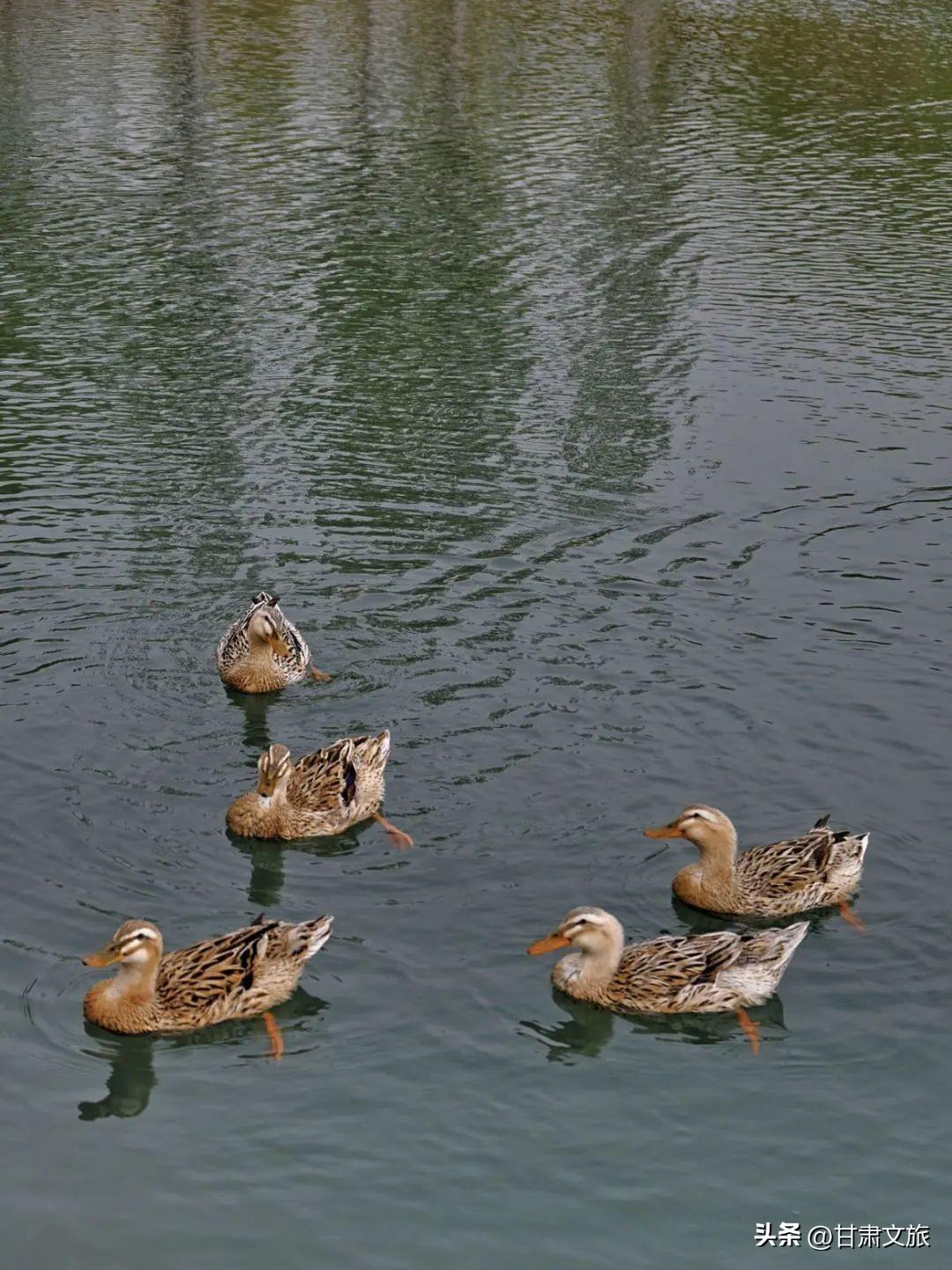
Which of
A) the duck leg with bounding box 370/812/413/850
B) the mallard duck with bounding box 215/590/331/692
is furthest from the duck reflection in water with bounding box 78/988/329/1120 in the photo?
the mallard duck with bounding box 215/590/331/692

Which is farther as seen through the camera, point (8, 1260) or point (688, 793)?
point (688, 793)

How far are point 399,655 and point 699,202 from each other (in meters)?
23.8

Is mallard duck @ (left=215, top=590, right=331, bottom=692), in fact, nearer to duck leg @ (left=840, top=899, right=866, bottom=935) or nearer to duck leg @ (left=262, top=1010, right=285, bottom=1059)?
duck leg @ (left=262, top=1010, right=285, bottom=1059)

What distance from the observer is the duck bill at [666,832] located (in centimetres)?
1523

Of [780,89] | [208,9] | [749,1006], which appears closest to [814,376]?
[749,1006]

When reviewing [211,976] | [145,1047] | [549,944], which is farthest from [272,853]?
[549,944]

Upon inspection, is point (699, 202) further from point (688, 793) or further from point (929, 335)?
point (688, 793)

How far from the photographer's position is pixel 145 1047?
13359 mm

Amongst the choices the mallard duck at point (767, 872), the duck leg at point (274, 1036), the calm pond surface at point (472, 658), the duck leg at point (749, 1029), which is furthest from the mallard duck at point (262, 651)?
the duck leg at point (749, 1029)

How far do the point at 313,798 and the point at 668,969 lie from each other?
12.7 ft

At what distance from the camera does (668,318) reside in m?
32.1

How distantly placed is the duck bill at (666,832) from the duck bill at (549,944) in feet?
5.67

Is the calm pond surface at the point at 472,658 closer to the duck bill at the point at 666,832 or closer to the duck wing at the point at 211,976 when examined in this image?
the duck wing at the point at 211,976

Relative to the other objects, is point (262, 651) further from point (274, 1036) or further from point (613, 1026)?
A: point (613, 1026)
